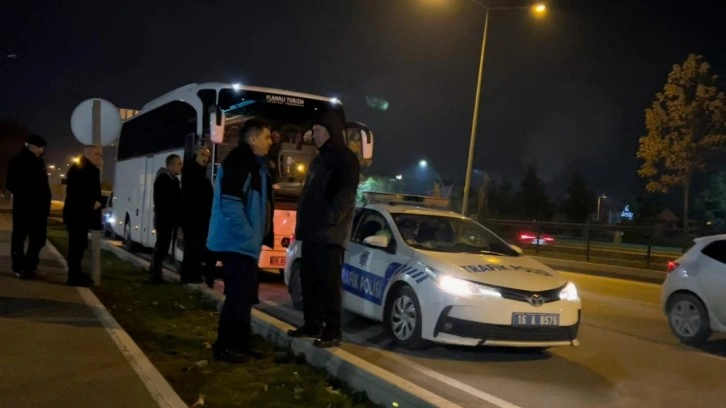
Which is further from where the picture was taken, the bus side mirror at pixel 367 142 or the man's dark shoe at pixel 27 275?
the bus side mirror at pixel 367 142

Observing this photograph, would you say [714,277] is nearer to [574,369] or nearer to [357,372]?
[574,369]

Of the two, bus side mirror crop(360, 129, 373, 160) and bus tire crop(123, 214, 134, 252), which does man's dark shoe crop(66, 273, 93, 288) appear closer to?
bus side mirror crop(360, 129, 373, 160)

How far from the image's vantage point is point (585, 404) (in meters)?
6.84

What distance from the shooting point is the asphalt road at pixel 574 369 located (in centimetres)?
704

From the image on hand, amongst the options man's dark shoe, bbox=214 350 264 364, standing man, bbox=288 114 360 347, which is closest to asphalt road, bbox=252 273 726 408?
standing man, bbox=288 114 360 347

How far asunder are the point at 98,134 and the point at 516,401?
22.6 feet

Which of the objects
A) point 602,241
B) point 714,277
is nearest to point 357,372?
point 714,277

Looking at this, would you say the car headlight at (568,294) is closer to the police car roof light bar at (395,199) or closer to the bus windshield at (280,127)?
the police car roof light bar at (395,199)

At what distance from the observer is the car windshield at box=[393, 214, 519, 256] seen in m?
9.38

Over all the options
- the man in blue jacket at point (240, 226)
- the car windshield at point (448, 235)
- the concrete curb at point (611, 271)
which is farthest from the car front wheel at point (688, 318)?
the concrete curb at point (611, 271)

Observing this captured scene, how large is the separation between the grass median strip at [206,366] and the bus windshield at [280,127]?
14.0 feet

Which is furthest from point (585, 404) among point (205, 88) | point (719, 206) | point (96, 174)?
point (719, 206)

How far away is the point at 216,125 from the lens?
1355cm

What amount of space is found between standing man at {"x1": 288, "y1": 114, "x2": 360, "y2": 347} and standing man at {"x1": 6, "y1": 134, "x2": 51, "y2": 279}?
17.0 feet
